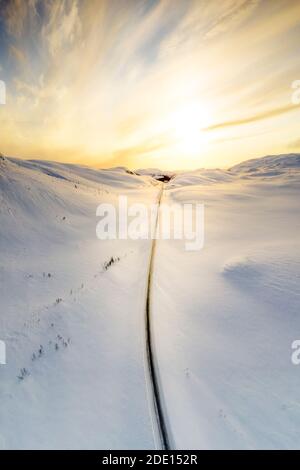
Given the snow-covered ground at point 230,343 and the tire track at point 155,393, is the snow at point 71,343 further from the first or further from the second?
the snow-covered ground at point 230,343

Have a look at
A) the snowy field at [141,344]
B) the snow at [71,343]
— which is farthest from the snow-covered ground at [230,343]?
the snow at [71,343]

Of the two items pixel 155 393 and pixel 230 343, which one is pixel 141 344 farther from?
pixel 230 343

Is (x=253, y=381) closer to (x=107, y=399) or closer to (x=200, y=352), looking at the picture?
(x=200, y=352)

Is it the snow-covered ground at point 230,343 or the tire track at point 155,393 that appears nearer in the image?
the tire track at point 155,393

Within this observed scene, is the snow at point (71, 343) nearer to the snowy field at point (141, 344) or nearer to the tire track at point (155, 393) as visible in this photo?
the snowy field at point (141, 344)

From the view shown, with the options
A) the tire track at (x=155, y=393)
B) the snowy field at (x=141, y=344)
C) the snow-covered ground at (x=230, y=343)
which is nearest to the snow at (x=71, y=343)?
the snowy field at (x=141, y=344)

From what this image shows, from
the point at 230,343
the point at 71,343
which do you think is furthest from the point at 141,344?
the point at 230,343
